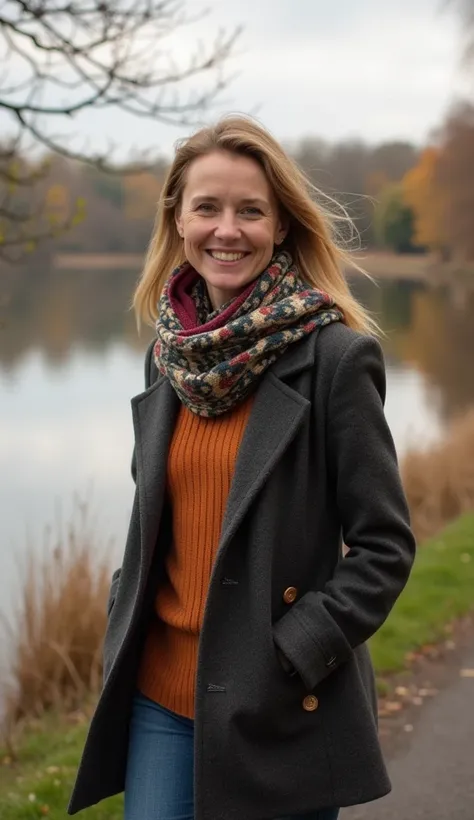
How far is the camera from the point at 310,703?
2348 millimetres

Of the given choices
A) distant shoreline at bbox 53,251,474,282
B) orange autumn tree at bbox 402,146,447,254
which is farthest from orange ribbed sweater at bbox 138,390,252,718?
distant shoreline at bbox 53,251,474,282

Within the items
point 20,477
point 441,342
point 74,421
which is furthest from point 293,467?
point 441,342

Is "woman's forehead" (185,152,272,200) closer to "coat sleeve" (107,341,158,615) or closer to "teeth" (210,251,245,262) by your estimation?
"teeth" (210,251,245,262)

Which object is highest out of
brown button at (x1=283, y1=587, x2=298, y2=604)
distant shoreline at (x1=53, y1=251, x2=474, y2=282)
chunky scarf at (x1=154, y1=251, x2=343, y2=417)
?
distant shoreline at (x1=53, y1=251, x2=474, y2=282)

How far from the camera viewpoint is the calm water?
36.9ft

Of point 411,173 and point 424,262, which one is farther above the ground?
point 411,173

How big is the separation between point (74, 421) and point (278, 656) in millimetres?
14006

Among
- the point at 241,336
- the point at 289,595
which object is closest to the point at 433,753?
the point at 289,595

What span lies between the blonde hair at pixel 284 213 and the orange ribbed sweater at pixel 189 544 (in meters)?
0.40

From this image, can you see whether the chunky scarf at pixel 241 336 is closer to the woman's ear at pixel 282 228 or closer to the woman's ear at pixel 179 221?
the woman's ear at pixel 282 228

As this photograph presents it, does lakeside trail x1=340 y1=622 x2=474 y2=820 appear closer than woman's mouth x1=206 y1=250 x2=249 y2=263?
No

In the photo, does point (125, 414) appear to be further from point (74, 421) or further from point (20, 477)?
point (20, 477)

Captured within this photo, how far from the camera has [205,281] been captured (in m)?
2.78

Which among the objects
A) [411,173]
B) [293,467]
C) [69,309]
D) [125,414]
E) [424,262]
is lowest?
[293,467]
